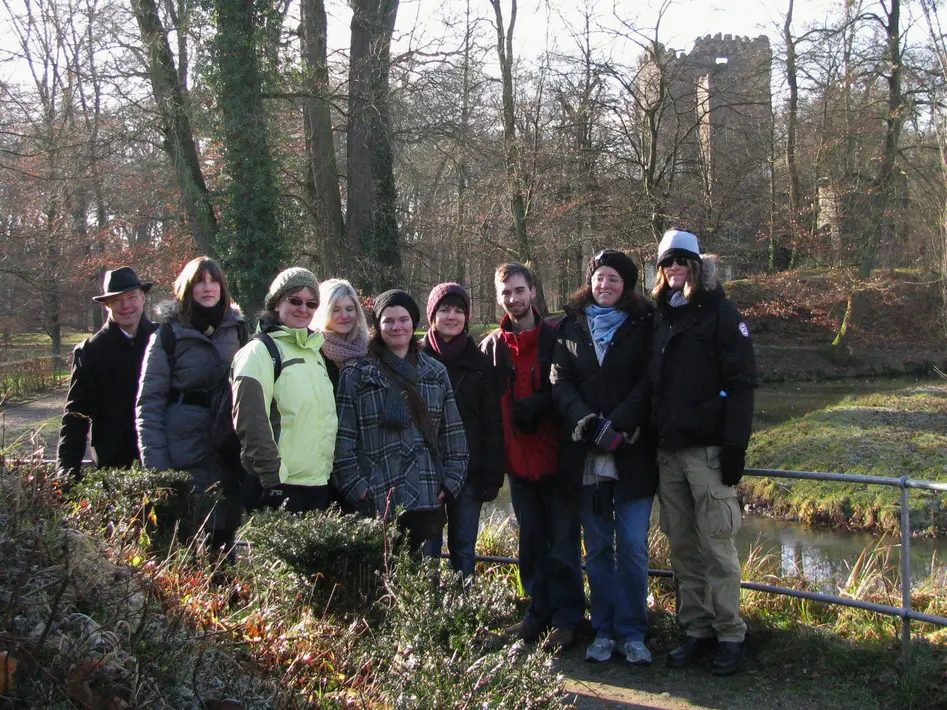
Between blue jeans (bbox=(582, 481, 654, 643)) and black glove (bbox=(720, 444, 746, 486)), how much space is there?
1.56 ft

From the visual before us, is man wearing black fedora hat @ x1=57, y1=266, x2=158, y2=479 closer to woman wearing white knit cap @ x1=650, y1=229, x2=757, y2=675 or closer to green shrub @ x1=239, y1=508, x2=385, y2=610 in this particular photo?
green shrub @ x1=239, y1=508, x2=385, y2=610

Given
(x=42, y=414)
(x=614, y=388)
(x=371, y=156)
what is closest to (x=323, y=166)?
(x=371, y=156)

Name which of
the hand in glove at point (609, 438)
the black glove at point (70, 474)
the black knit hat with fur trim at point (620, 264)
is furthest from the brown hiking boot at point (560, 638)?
the black glove at point (70, 474)

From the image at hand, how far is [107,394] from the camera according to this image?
532 cm

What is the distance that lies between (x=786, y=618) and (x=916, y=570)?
20.6ft

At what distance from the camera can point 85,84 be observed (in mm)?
16000

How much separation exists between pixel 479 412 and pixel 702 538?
140cm

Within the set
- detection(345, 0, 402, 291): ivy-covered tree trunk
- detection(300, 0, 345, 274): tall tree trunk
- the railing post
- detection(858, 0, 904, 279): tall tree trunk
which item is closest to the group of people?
the railing post

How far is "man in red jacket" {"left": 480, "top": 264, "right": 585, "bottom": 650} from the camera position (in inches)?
198

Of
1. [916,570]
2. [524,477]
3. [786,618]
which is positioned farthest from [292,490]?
[916,570]

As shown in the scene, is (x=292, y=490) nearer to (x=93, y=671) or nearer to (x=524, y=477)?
(x=524, y=477)

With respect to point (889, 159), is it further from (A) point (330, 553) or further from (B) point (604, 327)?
(A) point (330, 553)

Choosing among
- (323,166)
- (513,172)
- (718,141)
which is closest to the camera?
(323,166)

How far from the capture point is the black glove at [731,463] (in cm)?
436
